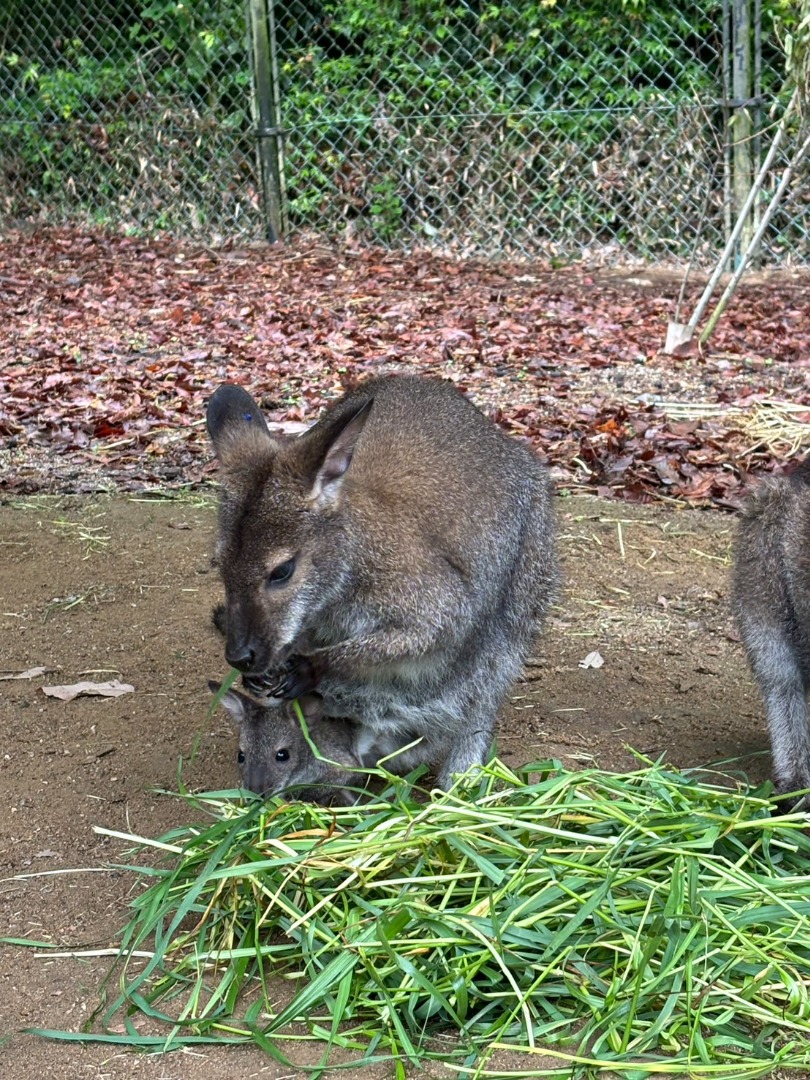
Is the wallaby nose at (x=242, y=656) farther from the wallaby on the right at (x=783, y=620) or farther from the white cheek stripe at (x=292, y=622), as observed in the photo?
the wallaby on the right at (x=783, y=620)

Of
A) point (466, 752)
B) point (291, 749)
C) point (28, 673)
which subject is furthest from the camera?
point (28, 673)

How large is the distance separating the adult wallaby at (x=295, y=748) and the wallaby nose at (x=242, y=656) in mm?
446

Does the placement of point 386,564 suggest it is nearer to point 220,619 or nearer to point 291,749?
point 220,619

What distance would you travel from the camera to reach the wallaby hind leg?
11.9ft

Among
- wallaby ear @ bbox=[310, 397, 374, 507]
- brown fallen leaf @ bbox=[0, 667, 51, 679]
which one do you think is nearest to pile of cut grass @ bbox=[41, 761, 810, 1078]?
wallaby ear @ bbox=[310, 397, 374, 507]

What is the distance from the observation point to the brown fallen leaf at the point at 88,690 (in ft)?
13.9

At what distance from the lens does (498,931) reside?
2682 mm

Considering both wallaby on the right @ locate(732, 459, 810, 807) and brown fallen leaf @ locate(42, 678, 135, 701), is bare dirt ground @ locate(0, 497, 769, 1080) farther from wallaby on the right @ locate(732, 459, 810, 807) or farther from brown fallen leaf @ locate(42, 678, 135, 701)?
wallaby on the right @ locate(732, 459, 810, 807)

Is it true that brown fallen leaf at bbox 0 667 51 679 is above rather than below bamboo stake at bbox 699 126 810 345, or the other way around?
below

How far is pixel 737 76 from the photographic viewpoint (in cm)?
1007

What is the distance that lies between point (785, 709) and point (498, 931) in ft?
4.31

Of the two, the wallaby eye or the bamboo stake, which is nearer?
the wallaby eye

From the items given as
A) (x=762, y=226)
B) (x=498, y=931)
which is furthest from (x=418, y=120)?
(x=498, y=931)

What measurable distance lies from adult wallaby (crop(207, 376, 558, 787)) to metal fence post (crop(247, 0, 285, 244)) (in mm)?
7929
